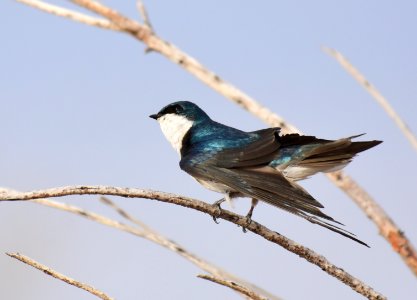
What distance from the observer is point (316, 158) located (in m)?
2.79

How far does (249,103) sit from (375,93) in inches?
22.9

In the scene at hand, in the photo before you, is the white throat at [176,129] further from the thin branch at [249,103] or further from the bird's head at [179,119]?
the thin branch at [249,103]

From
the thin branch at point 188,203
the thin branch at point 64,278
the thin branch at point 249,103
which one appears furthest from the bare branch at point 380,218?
the thin branch at point 64,278

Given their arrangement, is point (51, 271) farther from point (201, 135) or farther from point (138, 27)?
point (138, 27)

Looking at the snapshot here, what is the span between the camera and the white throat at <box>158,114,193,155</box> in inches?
132

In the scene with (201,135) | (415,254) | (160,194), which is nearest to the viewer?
(160,194)

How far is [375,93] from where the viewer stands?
3109mm

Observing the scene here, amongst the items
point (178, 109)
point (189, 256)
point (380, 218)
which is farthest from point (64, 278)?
point (178, 109)

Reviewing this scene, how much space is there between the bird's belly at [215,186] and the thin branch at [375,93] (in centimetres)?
85

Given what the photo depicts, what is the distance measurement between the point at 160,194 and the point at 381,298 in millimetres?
651

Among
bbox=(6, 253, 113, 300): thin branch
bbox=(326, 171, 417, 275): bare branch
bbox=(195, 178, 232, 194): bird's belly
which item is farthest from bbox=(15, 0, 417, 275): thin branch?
bbox=(6, 253, 113, 300): thin branch

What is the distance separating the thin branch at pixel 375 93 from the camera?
2.99 metres

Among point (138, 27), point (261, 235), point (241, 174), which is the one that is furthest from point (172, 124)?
point (261, 235)

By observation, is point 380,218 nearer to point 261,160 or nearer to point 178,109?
point 261,160
